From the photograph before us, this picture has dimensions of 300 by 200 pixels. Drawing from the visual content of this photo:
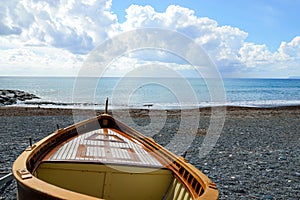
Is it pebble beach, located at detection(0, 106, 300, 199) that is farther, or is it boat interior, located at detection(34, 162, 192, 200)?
pebble beach, located at detection(0, 106, 300, 199)

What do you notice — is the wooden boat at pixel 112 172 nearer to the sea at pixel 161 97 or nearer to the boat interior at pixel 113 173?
the boat interior at pixel 113 173

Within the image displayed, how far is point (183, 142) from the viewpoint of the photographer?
1356 cm

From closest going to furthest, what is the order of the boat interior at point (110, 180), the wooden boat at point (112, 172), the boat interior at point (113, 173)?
the wooden boat at point (112, 172) < the boat interior at point (113, 173) < the boat interior at point (110, 180)

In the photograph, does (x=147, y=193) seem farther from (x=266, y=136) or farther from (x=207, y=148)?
(x=266, y=136)

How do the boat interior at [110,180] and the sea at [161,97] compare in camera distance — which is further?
the sea at [161,97]

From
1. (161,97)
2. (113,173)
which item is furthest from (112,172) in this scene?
(161,97)


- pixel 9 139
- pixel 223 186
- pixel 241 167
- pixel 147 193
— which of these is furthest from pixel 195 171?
pixel 9 139

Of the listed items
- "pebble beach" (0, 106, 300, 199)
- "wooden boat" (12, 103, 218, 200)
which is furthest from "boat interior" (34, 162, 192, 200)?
"pebble beach" (0, 106, 300, 199)

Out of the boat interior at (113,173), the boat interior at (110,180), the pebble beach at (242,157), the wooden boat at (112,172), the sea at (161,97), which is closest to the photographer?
the wooden boat at (112,172)

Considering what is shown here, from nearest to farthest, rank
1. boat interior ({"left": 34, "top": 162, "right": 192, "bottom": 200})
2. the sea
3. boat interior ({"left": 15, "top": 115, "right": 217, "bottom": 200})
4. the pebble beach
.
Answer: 1. boat interior ({"left": 15, "top": 115, "right": 217, "bottom": 200})
2. boat interior ({"left": 34, "top": 162, "right": 192, "bottom": 200})
3. the pebble beach
4. the sea

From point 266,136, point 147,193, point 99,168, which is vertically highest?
point 99,168

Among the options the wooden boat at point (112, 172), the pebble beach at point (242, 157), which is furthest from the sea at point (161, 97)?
the wooden boat at point (112, 172)

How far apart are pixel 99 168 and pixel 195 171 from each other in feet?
5.34

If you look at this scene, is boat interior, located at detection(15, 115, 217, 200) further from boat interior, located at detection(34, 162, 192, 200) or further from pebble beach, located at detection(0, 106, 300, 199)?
pebble beach, located at detection(0, 106, 300, 199)
